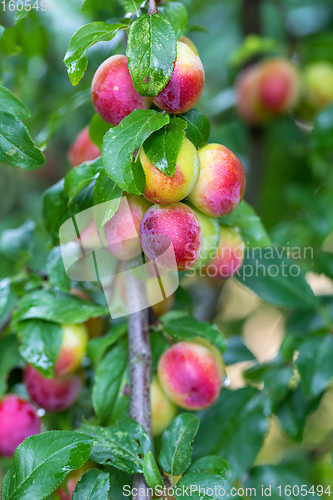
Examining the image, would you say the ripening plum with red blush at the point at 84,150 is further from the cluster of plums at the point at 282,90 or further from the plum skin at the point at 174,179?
the cluster of plums at the point at 282,90

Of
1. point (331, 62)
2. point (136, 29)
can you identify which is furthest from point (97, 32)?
point (331, 62)

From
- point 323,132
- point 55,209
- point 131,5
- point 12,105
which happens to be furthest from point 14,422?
point 323,132

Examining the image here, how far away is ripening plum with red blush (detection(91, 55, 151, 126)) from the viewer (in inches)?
16.6

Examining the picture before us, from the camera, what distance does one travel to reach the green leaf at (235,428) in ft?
2.21

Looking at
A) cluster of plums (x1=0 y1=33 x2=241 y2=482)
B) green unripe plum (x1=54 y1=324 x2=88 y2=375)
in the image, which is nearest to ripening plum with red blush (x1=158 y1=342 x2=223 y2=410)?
cluster of plums (x1=0 y1=33 x2=241 y2=482)

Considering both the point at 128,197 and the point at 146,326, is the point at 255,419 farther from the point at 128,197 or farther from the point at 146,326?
the point at 128,197

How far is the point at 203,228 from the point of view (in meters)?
0.45

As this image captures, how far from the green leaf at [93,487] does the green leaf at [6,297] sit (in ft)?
0.78

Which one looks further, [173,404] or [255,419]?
[255,419]

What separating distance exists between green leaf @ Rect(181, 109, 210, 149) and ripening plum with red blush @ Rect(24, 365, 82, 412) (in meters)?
0.34

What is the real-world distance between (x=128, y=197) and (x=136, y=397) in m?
0.19

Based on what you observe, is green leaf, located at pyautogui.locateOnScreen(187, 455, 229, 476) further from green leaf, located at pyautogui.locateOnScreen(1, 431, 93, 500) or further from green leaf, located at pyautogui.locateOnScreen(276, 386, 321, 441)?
green leaf, located at pyautogui.locateOnScreen(276, 386, 321, 441)

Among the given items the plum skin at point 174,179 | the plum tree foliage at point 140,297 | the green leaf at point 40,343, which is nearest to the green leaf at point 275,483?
the plum tree foliage at point 140,297

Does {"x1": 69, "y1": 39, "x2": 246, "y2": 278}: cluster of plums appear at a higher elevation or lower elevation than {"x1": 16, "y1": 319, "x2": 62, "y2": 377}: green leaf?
higher
